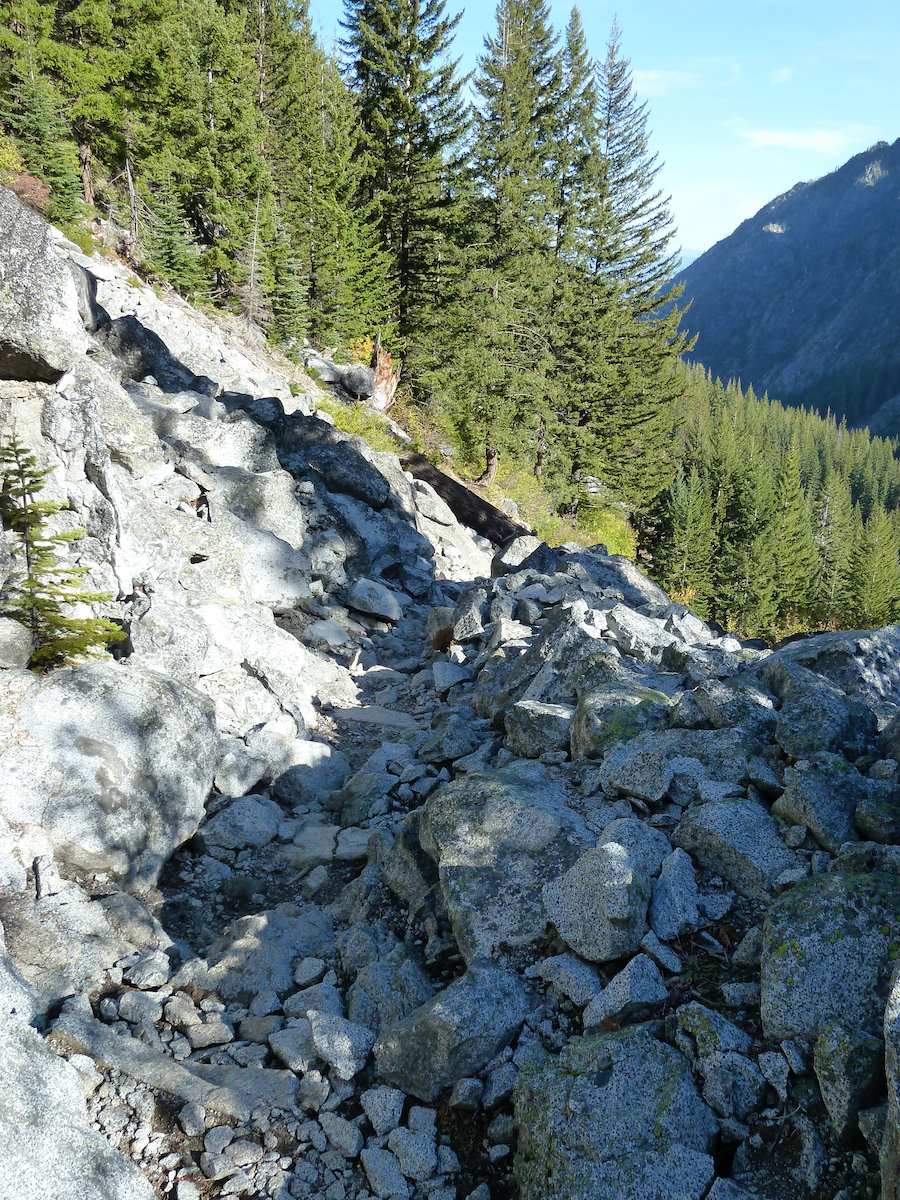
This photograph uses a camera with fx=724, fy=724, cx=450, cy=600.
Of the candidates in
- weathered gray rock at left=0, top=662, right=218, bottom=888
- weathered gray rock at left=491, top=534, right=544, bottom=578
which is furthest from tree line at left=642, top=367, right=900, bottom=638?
weathered gray rock at left=0, top=662, right=218, bottom=888

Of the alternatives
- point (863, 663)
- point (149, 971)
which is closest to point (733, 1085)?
point (149, 971)

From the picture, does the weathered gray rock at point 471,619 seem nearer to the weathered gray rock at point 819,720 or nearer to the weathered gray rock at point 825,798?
the weathered gray rock at point 819,720

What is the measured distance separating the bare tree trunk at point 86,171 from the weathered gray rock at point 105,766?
23.9 metres

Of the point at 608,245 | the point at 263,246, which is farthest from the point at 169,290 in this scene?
the point at 608,245

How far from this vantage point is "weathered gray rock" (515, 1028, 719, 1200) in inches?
106

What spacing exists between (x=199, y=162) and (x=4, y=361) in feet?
64.1

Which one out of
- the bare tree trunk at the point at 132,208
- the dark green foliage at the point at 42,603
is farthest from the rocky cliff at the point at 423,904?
the bare tree trunk at the point at 132,208

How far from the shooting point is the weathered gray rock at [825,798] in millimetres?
3941

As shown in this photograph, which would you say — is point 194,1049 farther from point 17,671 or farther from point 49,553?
point 49,553

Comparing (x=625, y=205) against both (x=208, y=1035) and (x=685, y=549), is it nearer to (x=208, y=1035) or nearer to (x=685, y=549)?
(x=685, y=549)

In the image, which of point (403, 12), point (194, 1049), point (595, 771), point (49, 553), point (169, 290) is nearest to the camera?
point (194, 1049)

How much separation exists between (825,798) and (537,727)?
2521 millimetres

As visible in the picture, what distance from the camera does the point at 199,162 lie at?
76.8 ft

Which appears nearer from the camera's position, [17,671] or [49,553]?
[17,671]
